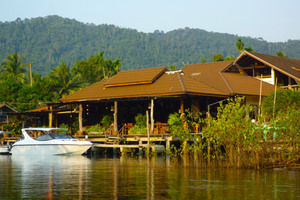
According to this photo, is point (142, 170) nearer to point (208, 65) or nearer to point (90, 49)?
point (208, 65)

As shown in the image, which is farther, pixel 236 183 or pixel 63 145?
pixel 63 145

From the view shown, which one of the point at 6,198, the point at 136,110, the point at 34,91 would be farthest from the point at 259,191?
the point at 34,91

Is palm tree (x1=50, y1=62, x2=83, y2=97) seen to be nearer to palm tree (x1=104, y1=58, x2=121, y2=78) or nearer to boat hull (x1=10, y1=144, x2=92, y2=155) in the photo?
palm tree (x1=104, y1=58, x2=121, y2=78)

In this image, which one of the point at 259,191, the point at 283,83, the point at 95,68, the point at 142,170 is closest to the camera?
the point at 259,191

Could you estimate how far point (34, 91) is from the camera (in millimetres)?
69500

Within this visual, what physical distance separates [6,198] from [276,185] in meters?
9.91

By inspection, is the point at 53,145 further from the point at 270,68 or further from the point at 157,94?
the point at 270,68

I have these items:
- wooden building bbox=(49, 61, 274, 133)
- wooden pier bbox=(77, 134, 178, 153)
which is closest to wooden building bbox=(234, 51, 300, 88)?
wooden building bbox=(49, 61, 274, 133)

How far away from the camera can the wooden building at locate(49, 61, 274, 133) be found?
136 ft

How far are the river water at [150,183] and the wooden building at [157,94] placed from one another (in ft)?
47.4

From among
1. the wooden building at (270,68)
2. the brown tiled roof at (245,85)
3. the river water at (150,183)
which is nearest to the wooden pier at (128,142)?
the brown tiled roof at (245,85)

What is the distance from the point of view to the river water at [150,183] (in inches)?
698

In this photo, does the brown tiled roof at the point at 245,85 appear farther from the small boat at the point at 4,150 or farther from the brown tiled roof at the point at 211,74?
the small boat at the point at 4,150

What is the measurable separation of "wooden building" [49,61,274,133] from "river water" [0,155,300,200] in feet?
47.4
